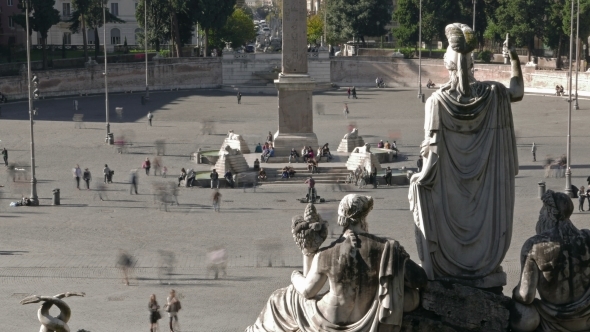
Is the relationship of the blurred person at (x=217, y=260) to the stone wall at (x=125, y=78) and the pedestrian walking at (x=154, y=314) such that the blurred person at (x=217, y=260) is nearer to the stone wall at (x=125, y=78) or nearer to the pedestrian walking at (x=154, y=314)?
the pedestrian walking at (x=154, y=314)

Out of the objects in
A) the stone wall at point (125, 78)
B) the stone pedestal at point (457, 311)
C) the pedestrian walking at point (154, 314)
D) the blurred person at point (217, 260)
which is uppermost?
the stone wall at point (125, 78)

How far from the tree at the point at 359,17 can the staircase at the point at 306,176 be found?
1834 inches

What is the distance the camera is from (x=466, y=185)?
10461mm

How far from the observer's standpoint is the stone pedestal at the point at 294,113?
46.2 metres

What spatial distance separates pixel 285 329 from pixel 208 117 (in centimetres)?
5493

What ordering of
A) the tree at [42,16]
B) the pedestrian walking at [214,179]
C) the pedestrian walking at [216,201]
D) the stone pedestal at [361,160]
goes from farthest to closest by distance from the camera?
the tree at [42,16] → the stone pedestal at [361,160] → the pedestrian walking at [214,179] → the pedestrian walking at [216,201]

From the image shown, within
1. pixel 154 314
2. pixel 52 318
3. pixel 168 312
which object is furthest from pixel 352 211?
pixel 168 312

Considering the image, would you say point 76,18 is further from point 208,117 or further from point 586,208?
point 586,208

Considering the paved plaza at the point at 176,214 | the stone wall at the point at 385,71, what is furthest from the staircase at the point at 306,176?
the stone wall at the point at 385,71

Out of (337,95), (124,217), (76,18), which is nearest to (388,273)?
(124,217)

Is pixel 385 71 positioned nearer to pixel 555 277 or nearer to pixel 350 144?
pixel 350 144

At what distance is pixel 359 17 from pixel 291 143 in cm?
4408

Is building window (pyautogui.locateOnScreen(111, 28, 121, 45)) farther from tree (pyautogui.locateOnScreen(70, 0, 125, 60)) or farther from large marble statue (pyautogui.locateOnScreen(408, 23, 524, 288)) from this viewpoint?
large marble statue (pyautogui.locateOnScreen(408, 23, 524, 288))

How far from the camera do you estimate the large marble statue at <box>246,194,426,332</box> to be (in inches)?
380
